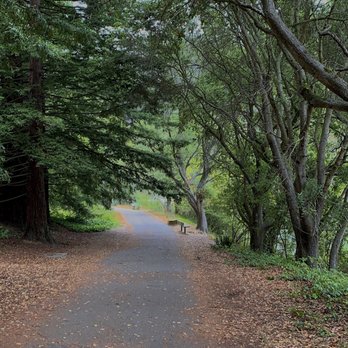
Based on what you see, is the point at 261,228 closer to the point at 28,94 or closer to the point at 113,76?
the point at 113,76

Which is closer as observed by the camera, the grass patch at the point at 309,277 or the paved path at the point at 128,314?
the paved path at the point at 128,314

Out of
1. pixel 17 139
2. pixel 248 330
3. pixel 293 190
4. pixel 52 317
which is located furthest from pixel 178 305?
pixel 17 139

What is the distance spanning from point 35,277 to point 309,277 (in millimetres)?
5859

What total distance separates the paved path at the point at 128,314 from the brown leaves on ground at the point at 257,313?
0.35m

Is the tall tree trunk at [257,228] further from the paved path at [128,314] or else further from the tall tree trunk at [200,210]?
the tall tree trunk at [200,210]

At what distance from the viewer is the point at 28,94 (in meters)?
13.1

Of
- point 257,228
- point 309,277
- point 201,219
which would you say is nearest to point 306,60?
point 309,277

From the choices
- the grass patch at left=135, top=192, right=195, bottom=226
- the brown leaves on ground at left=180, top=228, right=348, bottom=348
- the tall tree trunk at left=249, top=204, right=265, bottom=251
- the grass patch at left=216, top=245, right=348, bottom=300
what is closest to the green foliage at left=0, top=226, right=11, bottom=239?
the brown leaves on ground at left=180, top=228, right=348, bottom=348

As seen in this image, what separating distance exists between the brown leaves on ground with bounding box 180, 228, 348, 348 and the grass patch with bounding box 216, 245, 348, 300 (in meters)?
0.29

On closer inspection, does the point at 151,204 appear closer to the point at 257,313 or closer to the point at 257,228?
the point at 257,228

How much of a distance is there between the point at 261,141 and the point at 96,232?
33.7ft

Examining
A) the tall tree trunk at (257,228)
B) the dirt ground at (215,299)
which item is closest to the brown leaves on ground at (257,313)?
the dirt ground at (215,299)

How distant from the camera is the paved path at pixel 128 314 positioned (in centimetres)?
565

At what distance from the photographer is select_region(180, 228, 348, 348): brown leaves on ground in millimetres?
5707
